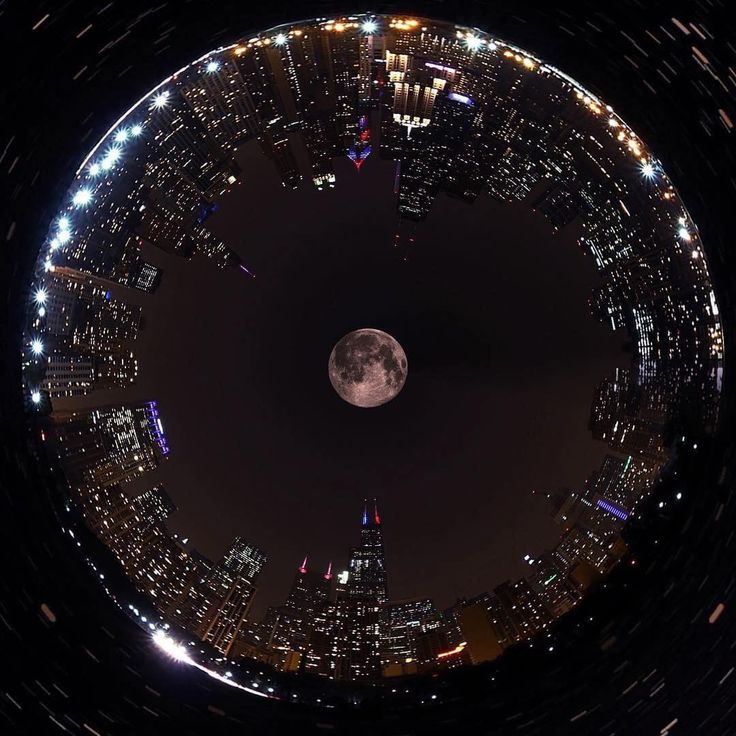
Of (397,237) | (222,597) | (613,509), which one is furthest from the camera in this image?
(397,237)

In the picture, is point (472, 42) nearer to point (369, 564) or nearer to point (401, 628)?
point (369, 564)

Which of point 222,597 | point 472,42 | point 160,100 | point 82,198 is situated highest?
point 472,42

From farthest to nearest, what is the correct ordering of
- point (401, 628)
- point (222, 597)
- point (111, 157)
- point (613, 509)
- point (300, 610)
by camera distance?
1. point (300, 610)
2. point (401, 628)
3. point (222, 597)
4. point (613, 509)
5. point (111, 157)

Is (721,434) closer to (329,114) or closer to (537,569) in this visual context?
(537,569)

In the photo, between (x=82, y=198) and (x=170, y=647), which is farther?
(x=170, y=647)

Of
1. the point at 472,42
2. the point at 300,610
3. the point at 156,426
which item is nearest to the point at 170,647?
the point at 300,610

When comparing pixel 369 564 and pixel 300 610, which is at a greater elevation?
pixel 369 564

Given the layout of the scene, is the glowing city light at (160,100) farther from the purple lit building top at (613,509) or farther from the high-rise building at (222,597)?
the purple lit building top at (613,509)
